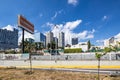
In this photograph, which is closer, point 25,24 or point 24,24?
point 24,24

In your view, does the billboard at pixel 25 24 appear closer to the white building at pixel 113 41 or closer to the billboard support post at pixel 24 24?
the billboard support post at pixel 24 24

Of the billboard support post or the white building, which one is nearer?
the white building

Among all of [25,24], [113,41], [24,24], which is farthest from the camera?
[113,41]

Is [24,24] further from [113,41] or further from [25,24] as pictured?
[113,41]

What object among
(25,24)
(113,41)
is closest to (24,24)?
(25,24)

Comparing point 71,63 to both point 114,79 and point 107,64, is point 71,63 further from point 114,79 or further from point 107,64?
point 114,79

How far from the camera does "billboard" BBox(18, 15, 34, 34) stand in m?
72.6

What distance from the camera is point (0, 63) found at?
59.3 meters

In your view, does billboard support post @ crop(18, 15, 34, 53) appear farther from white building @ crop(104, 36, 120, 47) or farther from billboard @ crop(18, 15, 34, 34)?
white building @ crop(104, 36, 120, 47)

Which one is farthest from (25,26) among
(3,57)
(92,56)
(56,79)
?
(56,79)

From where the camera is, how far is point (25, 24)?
78000 millimetres

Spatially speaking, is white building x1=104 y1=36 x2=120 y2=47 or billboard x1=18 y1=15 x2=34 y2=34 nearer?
white building x1=104 y1=36 x2=120 y2=47

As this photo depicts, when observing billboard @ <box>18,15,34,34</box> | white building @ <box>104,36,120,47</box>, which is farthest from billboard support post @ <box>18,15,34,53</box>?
white building @ <box>104,36,120,47</box>

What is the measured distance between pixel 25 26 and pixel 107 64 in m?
46.2
